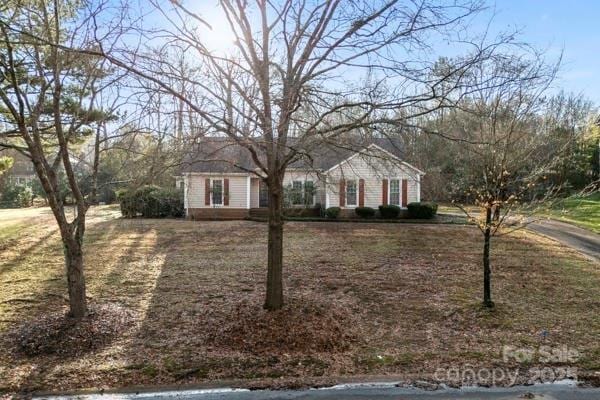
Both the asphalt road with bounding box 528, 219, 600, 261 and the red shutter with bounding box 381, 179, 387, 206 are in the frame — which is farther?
the red shutter with bounding box 381, 179, 387, 206

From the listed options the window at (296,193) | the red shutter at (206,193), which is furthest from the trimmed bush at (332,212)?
the red shutter at (206,193)

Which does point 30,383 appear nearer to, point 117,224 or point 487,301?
point 487,301

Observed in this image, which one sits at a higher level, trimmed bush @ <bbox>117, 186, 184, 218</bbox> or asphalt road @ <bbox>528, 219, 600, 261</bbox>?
trimmed bush @ <bbox>117, 186, 184, 218</bbox>

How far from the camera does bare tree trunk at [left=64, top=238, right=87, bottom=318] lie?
6.06 m

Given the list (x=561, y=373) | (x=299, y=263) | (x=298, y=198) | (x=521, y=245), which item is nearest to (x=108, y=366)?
(x=561, y=373)

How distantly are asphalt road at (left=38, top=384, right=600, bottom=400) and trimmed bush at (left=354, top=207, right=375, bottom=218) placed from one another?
668 inches

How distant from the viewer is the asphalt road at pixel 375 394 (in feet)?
14.2

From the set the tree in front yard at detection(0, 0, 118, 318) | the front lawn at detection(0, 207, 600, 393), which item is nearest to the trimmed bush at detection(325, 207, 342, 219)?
the front lawn at detection(0, 207, 600, 393)

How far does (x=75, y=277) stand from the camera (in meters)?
6.14

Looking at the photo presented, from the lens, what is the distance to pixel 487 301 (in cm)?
749

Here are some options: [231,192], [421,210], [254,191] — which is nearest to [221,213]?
[231,192]

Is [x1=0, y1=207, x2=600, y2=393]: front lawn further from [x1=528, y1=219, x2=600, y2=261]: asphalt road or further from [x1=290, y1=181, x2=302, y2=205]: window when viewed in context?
[x1=290, y1=181, x2=302, y2=205]: window

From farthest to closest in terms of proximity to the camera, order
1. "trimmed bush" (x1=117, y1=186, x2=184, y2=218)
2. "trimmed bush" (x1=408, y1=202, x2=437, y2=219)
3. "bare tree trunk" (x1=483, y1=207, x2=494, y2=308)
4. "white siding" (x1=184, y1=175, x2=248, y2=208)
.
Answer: "white siding" (x1=184, y1=175, x2=248, y2=208), "trimmed bush" (x1=408, y1=202, x2=437, y2=219), "trimmed bush" (x1=117, y1=186, x2=184, y2=218), "bare tree trunk" (x1=483, y1=207, x2=494, y2=308)

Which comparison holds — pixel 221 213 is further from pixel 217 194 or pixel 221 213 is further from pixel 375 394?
pixel 375 394
